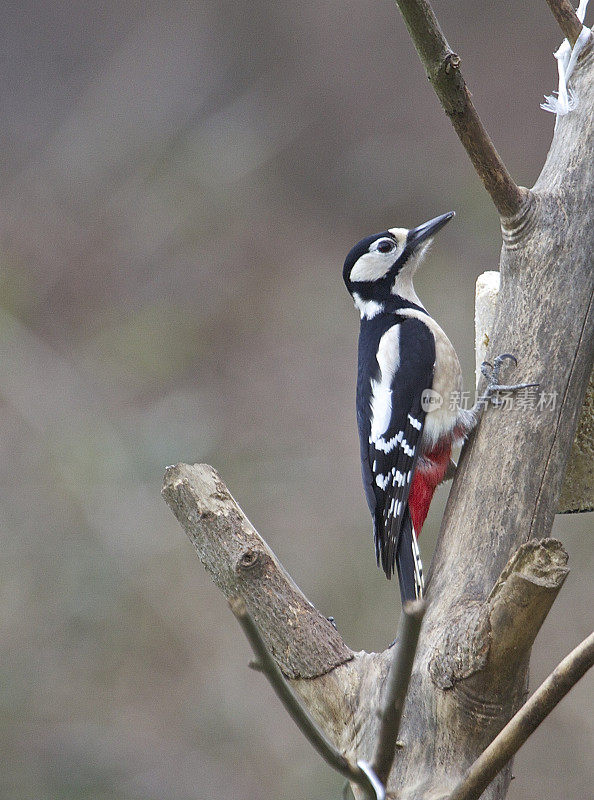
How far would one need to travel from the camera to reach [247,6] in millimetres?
6262

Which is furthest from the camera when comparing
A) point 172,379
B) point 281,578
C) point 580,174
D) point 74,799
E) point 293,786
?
point 172,379

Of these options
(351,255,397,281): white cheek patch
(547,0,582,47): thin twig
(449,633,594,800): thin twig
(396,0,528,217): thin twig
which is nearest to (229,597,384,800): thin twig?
(449,633,594,800): thin twig

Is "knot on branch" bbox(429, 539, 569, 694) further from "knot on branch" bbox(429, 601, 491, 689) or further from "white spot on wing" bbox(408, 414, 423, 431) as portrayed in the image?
"white spot on wing" bbox(408, 414, 423, 431)

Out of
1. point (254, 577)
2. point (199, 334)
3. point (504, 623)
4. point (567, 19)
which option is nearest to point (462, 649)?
point (504, 623)

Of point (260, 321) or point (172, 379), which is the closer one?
point (172, 379)

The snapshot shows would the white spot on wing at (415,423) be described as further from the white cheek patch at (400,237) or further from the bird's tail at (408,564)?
the white cheek patch at (400,237)

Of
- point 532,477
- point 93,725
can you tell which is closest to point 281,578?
point 532,477

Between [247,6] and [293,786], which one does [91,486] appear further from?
[247,6]

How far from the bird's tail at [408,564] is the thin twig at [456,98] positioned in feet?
2.33

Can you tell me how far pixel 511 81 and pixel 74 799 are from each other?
5347mm

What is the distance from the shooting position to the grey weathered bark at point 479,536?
1.41 m

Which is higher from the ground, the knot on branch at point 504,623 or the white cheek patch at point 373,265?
the white cheek patch at point 373,265

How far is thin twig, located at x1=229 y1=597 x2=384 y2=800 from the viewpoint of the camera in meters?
0.85

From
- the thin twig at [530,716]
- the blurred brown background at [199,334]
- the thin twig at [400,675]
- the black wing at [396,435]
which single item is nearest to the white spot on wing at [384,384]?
the black wing at [396,435]
